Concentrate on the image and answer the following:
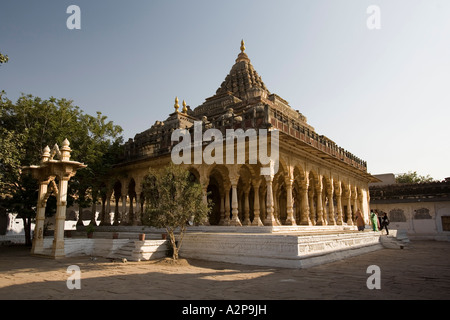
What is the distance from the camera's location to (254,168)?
55.6ft

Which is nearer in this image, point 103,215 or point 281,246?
point 281,246

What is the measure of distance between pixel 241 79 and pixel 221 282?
2232cm

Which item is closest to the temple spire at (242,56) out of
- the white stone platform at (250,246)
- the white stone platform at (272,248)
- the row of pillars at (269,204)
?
the row of pillars at (269,204)

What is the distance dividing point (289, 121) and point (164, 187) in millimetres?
6933

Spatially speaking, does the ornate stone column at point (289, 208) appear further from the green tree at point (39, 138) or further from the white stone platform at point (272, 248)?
the green tree at point (39, 138)

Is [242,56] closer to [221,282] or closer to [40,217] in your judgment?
[40,217]

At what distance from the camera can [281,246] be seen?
9500 mm

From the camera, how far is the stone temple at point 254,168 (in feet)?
46.4

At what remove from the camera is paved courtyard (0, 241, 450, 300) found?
5789mm

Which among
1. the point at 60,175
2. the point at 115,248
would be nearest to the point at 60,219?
the point at 60,175

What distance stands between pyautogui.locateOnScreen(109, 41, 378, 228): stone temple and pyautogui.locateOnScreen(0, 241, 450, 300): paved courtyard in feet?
16.1

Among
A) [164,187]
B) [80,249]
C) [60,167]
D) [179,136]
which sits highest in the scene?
[179,136]
